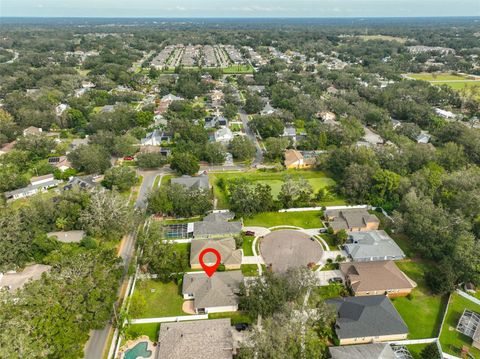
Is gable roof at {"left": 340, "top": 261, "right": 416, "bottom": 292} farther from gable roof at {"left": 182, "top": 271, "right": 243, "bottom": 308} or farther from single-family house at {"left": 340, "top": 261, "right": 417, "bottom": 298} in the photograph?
gable roof at {"left": 182, "top": 271, "right": 243, "bottom": 308}

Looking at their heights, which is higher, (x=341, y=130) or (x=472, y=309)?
(x=341, y=130)

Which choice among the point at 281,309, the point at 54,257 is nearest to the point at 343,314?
the point at 281,309

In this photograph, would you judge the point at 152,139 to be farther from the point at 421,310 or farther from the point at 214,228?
the point at 421,310

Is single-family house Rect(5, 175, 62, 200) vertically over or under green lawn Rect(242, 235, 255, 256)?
over

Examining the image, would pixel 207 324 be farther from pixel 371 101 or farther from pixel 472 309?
pixel 371 101

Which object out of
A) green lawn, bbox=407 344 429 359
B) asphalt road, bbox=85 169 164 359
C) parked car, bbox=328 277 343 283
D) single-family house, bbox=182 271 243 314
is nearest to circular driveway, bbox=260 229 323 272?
parked car, bbox=328 277 343 283

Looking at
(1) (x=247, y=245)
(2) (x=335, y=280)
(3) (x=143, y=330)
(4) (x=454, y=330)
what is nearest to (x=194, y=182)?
(1) (x=247, y=245)
